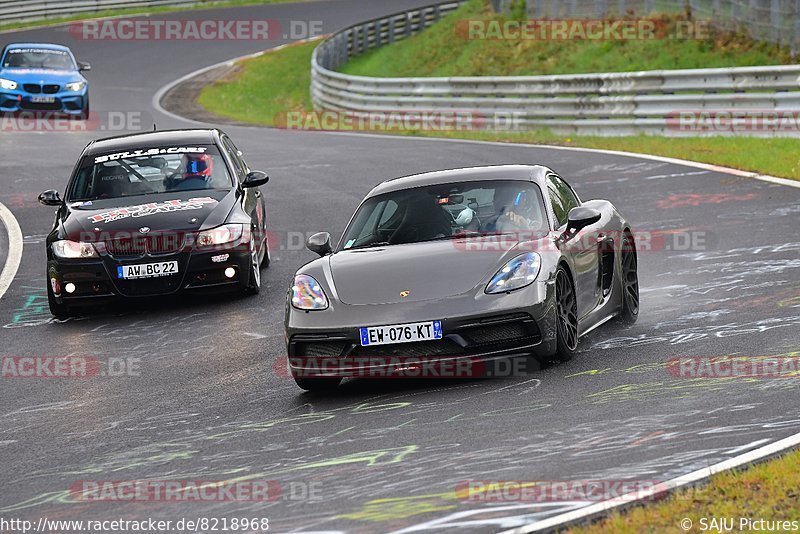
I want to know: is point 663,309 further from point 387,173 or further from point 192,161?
point 387,173

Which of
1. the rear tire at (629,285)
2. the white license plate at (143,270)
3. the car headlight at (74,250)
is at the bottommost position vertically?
the white license plate at (143,270)

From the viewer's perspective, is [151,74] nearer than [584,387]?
No

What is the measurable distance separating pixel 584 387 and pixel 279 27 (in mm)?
44681

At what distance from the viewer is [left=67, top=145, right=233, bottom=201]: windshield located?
13.7 meters

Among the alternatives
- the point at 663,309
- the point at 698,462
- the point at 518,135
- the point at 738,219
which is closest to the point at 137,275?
the point at 663,309

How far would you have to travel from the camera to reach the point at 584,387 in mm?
8289

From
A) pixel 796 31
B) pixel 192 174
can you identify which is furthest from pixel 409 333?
pixel 796 31

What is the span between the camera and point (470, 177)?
10180 mm

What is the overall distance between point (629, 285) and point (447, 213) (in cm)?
178

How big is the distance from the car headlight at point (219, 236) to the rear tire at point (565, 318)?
13.8 ft

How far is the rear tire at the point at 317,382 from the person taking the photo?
29.1 ft

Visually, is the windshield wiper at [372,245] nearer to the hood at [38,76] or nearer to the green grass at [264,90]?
the hood at [38,76]

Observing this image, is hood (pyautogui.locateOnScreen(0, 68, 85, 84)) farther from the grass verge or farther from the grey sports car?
the grey sports car

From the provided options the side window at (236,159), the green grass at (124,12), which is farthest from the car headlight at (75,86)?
the green grass at (124,12)
